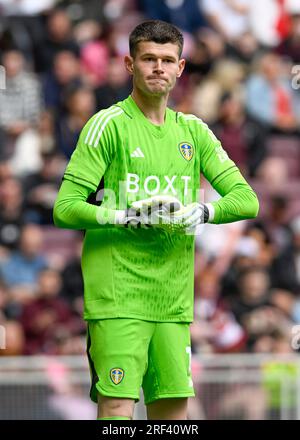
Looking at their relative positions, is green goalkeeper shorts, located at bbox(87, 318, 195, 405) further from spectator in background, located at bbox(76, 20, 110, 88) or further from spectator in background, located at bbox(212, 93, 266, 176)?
spectator in background, located at bbox(76, 20, 110, 88)

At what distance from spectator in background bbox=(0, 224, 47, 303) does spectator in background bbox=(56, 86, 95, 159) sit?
1.15 meters

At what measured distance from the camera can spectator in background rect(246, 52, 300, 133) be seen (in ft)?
47.5

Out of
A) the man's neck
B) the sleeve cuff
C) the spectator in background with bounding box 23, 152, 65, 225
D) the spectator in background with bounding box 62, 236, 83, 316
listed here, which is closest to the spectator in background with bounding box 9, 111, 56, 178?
the spectator in background with bounding box 23, 152, 65, 225

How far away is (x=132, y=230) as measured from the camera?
6.80 metres

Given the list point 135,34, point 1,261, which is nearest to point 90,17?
point 1,261

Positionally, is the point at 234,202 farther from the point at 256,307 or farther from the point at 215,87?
the point at 215,87

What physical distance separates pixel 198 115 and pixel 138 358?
7.60 meters

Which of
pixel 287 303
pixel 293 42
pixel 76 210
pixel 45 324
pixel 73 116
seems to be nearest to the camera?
pixel 76 210

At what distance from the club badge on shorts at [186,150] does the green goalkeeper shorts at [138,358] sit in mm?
868

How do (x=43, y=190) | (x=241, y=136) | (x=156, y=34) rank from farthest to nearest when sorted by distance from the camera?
(x=241, y=136) < (x=43, y=190) < (x=156, y=34)

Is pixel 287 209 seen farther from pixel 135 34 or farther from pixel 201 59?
pixel 135 34

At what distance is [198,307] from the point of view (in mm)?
12469

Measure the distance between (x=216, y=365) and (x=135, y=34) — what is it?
15.7 ft

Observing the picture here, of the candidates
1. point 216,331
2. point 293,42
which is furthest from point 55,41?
point 216,331
